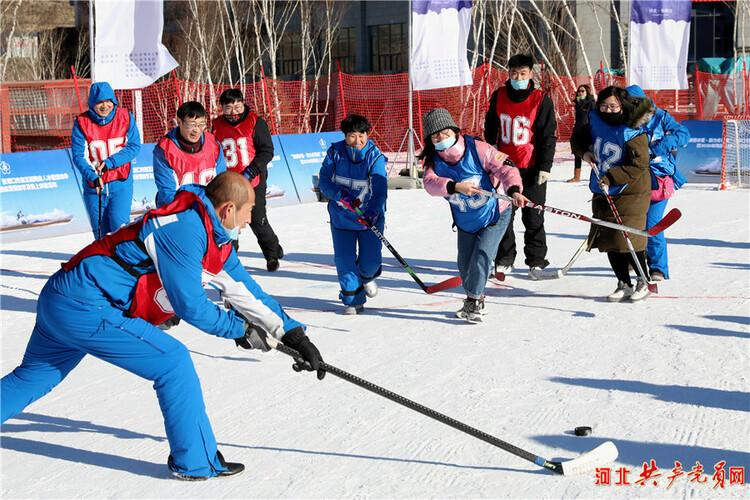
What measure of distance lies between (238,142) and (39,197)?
377 cm

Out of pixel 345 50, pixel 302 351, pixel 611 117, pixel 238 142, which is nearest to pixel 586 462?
pixel 302 351

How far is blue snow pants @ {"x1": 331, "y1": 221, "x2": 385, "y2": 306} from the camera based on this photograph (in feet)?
21.0

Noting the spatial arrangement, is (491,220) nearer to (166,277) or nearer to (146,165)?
(166,277)

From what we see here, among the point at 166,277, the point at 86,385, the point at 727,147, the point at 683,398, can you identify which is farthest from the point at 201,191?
the point at 727,147

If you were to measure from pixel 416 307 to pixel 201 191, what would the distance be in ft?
11.5

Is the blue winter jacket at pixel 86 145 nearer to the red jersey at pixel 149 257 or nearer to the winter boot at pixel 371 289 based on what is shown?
the winter boot at pixel 371 289

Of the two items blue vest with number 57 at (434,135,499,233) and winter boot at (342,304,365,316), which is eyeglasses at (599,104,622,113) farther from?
winter boot at (342,304,365,316)

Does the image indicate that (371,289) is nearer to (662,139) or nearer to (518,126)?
(518,126)

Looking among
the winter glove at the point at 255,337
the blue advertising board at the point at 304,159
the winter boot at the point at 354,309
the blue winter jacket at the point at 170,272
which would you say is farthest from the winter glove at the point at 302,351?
the blue advertising board at the point at 304,159

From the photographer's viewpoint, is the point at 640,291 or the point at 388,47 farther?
the point at 388,47

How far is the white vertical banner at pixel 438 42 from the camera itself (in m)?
13.2

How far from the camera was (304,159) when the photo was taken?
43.0 ft

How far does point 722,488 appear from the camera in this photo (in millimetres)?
3420

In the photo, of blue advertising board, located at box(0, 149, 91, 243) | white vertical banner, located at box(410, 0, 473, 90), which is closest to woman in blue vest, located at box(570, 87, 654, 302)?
blue advertising board, located at box(0, 149, 91, 243)
